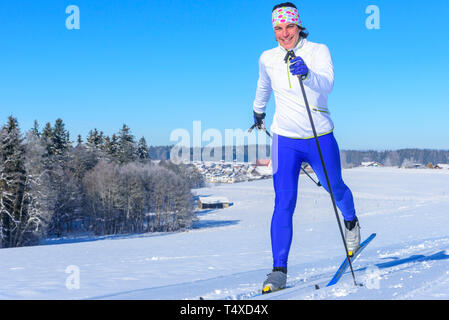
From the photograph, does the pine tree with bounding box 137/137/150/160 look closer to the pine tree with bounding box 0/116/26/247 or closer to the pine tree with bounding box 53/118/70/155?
the pine tree with bounding box 53/118/70/155

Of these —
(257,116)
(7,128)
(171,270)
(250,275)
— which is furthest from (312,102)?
Answer: (7,128)

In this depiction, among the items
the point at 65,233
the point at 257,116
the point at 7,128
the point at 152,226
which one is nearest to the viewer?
the point at 257,116

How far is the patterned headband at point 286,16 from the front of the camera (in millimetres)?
3275

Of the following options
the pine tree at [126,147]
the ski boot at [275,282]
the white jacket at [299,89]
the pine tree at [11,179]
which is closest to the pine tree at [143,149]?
the pine tree at [126,147]

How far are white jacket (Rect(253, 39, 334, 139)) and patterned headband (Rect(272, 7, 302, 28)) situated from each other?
0.69ft

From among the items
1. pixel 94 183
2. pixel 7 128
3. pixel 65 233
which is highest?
pixel 7 128

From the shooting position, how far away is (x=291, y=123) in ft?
11.3

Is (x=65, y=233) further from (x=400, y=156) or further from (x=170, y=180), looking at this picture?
(x=400, y=156)

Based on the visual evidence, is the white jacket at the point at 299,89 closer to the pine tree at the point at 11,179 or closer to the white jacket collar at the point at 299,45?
the white jacket collar at the point at 299,45

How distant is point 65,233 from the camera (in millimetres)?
40094

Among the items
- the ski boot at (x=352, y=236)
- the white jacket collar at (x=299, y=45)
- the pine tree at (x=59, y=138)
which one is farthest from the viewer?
the pine tree at (x=59, y=138)

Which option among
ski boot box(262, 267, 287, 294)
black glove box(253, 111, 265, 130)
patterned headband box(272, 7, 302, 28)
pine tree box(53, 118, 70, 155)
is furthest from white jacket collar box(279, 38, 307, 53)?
pine tree box(53, 118, 70, 155)

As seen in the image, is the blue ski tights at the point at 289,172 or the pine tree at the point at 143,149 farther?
the pine tree at the point at 143,149
